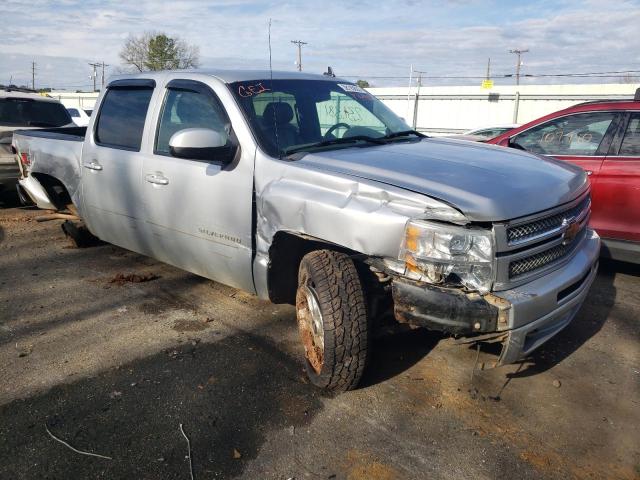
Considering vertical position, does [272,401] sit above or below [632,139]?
below

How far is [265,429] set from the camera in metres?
2.82

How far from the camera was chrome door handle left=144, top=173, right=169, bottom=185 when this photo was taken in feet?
13.3

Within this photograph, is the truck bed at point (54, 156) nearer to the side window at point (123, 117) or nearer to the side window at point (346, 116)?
the side window at point (123, 117)

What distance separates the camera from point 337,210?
112 inches

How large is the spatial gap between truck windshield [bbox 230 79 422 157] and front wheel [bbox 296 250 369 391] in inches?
33.9

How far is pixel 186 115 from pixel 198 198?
0.71 m

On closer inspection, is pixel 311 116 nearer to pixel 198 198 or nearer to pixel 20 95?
pixel 198 198

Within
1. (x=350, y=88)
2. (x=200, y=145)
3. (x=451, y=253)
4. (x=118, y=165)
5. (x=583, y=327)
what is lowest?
(x=583, y=327)

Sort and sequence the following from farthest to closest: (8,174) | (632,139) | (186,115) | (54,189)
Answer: (8,174) < (54,189) < (632,139) < (186,115)

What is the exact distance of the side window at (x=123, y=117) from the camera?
4.43 metres

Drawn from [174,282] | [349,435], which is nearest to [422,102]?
[174,282]

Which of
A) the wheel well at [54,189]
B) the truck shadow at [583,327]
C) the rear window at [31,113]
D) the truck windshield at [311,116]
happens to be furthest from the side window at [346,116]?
the rear window at [31,113]

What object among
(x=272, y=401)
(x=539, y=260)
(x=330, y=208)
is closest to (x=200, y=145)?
(x=330, y=208)

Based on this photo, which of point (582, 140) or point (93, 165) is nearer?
point (93, 165)
